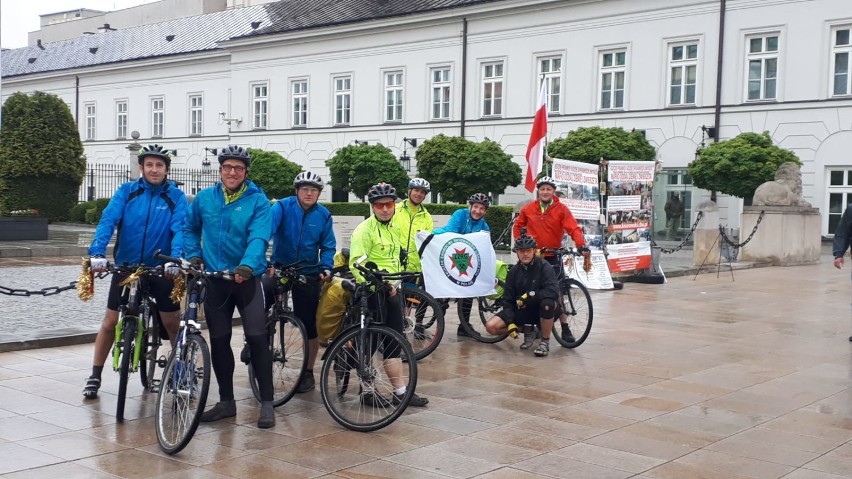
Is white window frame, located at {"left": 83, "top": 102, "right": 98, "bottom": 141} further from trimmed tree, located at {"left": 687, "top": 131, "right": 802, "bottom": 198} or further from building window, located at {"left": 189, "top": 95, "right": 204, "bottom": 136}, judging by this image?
trimmed tree, located at {"left": 687, "top": 131, "right": 802, "bottom": 198}

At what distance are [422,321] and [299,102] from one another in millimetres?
35705

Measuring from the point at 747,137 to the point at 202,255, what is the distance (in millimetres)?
23905

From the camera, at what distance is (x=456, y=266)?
991 centimetres

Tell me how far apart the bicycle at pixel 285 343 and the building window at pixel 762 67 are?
26476mm

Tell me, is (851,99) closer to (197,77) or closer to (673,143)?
(673,143)

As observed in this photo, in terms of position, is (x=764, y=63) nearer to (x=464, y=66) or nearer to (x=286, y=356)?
(x=464, y=66)

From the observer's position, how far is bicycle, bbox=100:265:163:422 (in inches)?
261

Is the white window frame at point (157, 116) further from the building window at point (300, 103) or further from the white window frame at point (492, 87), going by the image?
the white window frame at point (492, 87)

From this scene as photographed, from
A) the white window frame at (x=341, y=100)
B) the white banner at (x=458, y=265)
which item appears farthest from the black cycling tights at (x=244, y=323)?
the white window frame at (x=341, y=100)

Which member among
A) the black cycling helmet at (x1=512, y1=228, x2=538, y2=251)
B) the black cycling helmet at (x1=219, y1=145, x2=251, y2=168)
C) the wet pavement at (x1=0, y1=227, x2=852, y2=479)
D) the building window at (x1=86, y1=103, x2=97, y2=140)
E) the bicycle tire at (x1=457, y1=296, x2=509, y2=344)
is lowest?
the wet pavement at (x1=0, y1=227, x2=852, y2=479)

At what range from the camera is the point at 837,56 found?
2906 cm

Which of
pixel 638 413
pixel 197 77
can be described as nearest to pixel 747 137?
pixel 638 413

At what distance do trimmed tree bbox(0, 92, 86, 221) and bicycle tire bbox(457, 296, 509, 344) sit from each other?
63.9 ft

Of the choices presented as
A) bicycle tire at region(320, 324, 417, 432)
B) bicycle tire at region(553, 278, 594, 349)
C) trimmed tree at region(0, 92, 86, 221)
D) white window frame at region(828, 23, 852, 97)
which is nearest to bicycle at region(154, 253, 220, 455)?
bicycle tire at region(320, 324, 417, 432)
